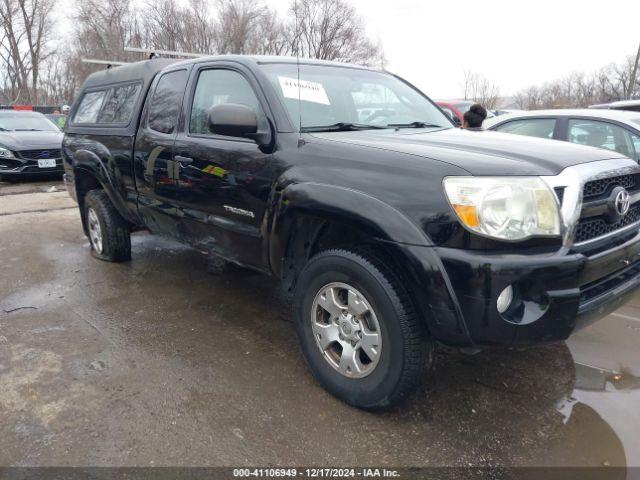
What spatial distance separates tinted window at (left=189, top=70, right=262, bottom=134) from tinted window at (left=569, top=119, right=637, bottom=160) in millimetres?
3598

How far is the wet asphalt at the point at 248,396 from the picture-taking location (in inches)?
91.2

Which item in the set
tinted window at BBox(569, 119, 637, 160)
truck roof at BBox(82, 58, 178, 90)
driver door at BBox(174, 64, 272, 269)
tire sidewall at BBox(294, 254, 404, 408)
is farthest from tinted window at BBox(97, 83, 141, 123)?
tinted window at BBox(569, 119, 637, 160)

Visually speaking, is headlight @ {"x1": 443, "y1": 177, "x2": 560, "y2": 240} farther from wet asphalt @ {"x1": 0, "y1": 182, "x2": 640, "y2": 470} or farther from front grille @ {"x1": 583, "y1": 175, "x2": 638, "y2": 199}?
wet asphalt @ {"x1": 0, "y1": 182, "x2": 640, "y2": 470}

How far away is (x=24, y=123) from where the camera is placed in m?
11.5

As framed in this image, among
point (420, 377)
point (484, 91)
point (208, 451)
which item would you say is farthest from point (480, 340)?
point (484, 91)

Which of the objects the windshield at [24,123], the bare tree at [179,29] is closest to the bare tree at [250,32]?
the bare tree at [179,29]

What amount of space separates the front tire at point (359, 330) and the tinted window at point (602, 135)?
3728 millimetres

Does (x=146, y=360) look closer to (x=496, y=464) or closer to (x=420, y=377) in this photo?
(x=420, y=377)

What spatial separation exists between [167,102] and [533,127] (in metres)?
4.01

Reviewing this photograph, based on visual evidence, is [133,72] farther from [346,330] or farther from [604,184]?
[604,184]

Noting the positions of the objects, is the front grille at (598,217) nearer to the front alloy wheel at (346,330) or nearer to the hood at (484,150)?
the hood at (484,150)

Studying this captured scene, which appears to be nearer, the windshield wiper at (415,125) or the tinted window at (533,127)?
the windshield wiper at (415,125)

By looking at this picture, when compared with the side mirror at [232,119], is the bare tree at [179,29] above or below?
above

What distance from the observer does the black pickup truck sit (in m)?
2.13
